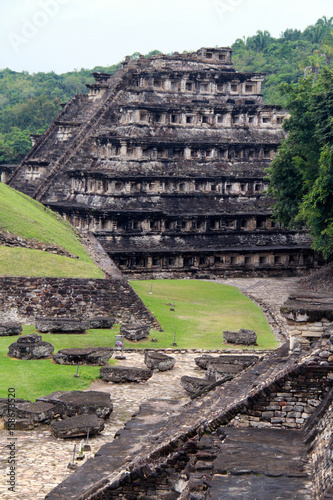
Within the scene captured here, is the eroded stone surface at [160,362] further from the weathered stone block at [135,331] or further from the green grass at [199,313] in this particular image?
the weathered stone block at [135,331]

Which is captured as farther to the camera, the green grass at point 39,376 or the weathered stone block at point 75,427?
the green grass at point 39,376

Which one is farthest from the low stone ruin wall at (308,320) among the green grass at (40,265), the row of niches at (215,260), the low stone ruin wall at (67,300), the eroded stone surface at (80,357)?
the row of niches at (215,260)

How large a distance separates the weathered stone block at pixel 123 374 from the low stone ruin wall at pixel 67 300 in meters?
7.28

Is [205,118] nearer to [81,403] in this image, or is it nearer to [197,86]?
[197,86]

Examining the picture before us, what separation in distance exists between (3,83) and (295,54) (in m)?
65.6

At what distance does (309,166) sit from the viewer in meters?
42.5

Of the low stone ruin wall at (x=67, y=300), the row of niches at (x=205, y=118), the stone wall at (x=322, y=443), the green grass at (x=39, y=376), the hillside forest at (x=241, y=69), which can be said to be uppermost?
the hillside forest at (x=241, y=69)

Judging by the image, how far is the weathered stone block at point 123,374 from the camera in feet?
70.9

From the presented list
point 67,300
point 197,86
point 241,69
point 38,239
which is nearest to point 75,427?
point 67,300

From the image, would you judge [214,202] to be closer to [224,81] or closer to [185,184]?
[185,184]

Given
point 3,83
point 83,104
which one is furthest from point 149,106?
point 3,83

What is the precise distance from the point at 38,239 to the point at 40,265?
3.77 metres

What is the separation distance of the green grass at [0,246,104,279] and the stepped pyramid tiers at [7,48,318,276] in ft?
38.6

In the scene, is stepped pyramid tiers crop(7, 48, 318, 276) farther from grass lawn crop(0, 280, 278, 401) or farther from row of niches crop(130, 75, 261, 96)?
grass lawn crop(0, 280, 278, 401)
